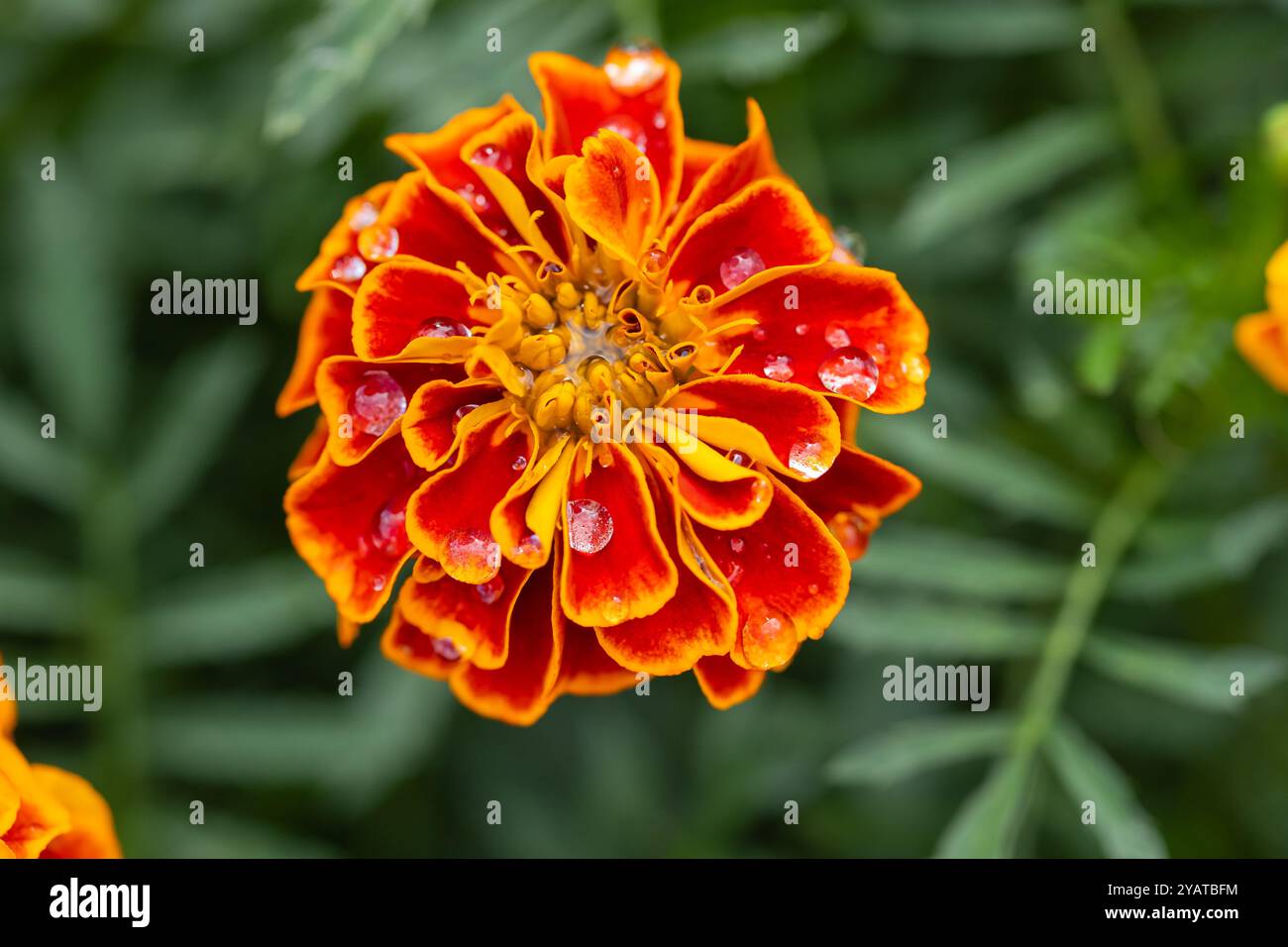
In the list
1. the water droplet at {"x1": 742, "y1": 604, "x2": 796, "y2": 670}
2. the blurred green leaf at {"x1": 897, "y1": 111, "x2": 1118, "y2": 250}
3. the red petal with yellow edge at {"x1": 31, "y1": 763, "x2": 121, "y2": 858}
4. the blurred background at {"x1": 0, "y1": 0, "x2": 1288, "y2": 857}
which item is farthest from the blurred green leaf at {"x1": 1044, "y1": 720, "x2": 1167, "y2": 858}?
the red petal with yellow edge at {"x1": 31, "y1": 763, "x2": 121, "y2": 858}

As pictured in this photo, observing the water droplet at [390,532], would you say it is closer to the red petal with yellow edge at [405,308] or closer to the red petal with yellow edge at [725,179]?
the red petal with yellow edge at [405,308]

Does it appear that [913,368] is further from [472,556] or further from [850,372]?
[472,556]

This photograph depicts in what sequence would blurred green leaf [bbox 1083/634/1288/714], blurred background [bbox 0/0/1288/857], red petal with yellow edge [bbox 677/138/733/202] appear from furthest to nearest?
blurred background [bbox 0/0/1288/857]
blurred green leaf [bbox 1083/634/1288/714]
red petal with yellow edge [bbox 677/138/733/202]

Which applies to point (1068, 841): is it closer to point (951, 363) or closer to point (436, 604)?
point (951, 363)

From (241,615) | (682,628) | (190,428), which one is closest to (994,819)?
(682,628)

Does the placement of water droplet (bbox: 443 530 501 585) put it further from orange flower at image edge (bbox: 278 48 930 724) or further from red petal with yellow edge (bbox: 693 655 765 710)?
red petal with yellow edge (bbox: 693 655 765 710)
